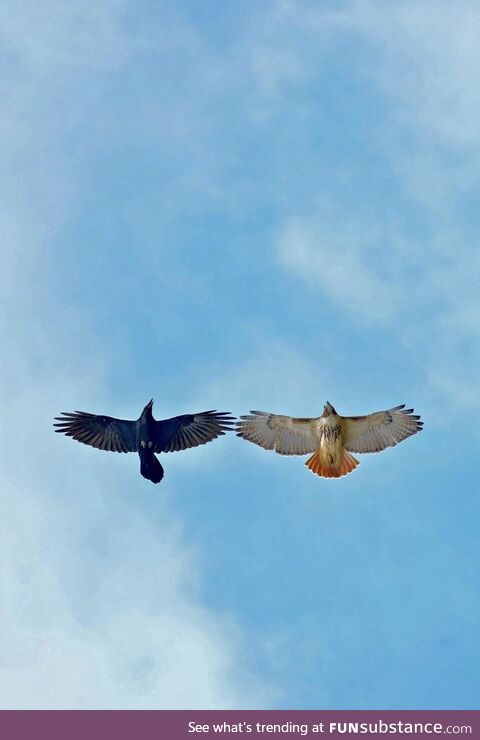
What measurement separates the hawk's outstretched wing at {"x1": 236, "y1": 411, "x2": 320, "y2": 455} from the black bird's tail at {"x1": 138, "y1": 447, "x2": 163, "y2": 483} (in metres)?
2.16

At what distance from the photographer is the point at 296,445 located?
30.0 meters

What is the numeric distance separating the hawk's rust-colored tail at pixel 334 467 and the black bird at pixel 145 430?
2.48 m

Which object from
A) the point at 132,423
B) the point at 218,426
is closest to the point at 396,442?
the point at 218,426

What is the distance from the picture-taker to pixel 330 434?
29438mm

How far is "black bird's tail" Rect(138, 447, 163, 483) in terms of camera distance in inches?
1163

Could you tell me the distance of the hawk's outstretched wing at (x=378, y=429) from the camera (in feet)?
96.8

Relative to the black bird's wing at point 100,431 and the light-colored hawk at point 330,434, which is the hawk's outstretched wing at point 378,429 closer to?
the light-colored hawk at point 330,434

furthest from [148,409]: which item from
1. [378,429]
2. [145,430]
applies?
[378,429]

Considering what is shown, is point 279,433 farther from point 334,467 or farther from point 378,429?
point 378,429

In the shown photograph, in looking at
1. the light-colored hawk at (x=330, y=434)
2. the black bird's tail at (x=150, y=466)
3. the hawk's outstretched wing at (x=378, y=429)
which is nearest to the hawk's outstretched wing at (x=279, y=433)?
the light-colored hawk at (x=330, y=434)
